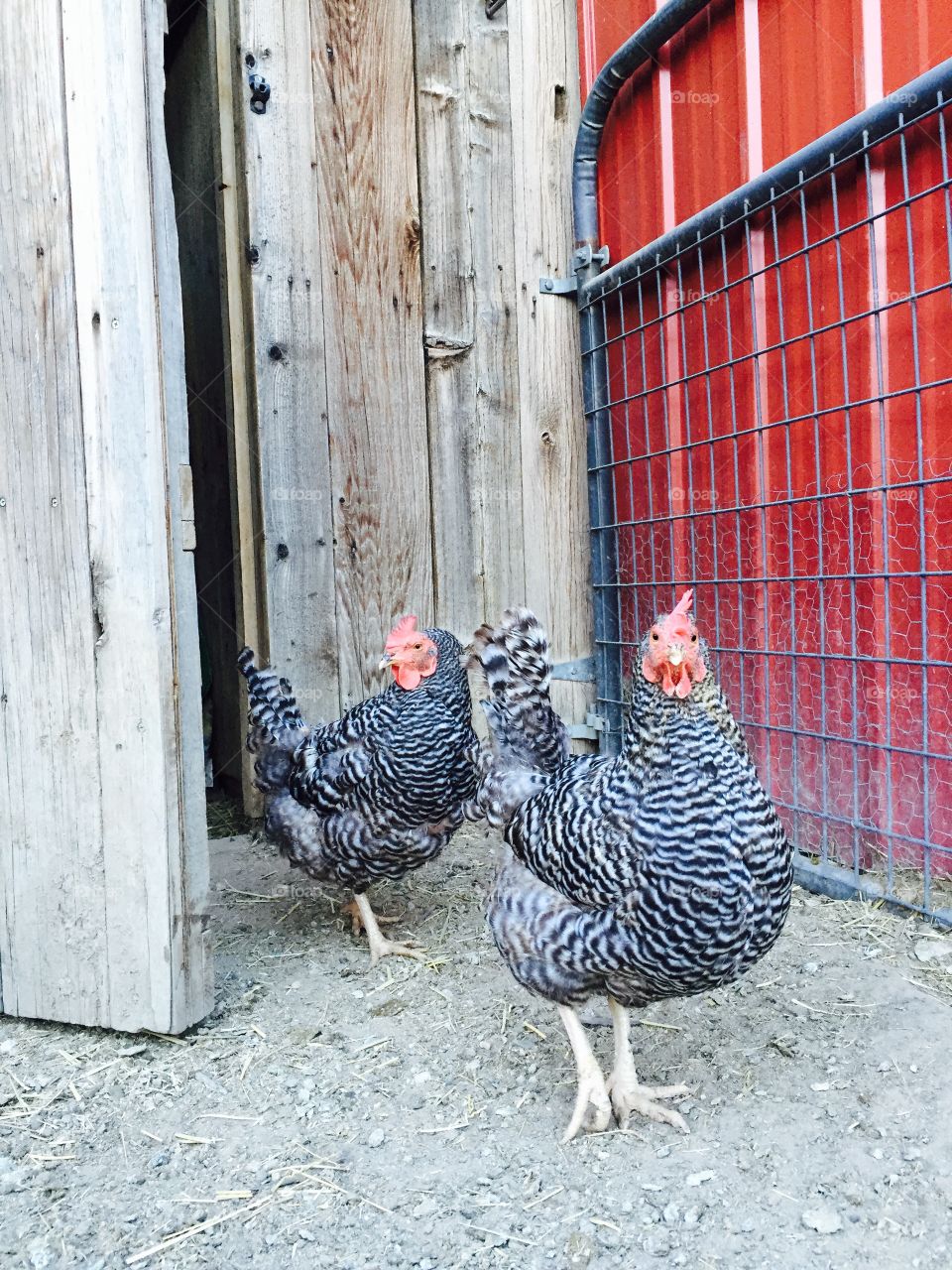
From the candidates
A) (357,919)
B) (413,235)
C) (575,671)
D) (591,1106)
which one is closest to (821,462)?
(575,671)

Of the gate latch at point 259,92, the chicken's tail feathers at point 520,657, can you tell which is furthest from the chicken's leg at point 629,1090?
the gate latch at point 259,92

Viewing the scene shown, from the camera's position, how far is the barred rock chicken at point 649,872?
73.2 inches

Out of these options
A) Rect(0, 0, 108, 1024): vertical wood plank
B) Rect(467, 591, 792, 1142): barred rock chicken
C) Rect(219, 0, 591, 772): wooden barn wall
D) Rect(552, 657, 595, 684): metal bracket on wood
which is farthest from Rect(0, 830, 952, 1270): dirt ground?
Rect(219, 0, 591, 772): wooden barn wall

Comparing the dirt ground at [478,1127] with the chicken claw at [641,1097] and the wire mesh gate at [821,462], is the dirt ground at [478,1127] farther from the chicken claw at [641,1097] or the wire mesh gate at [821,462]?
the wire mesh gate at [821,462]

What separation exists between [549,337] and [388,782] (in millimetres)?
2195

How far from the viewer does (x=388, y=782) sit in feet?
9.45

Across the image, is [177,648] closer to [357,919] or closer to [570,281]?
[357,919]

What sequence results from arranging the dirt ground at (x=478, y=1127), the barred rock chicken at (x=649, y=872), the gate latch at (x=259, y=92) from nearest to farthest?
1. the dirt ground at (x=478, y=1127)
2. the barred rock chicken at (x=649, y=872)
3. the gate latch at (x=259, y=92)

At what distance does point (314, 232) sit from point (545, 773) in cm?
252

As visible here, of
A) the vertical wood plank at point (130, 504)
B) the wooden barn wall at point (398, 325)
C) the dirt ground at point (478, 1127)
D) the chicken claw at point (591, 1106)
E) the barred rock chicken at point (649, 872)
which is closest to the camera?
the dirt ground at point (478, 1127)

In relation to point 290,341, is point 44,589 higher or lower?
lower

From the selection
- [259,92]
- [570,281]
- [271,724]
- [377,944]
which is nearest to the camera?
[377,944]

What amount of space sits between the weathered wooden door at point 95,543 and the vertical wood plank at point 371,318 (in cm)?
148

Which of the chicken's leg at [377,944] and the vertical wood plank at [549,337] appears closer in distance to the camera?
the chicken's leg at [377,944]
